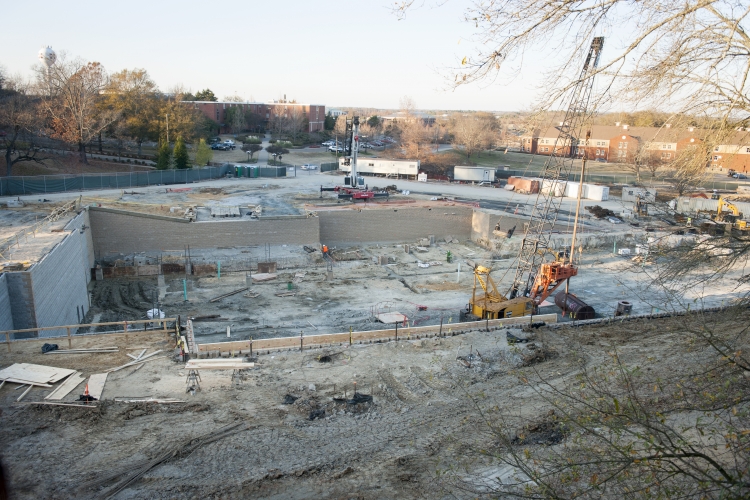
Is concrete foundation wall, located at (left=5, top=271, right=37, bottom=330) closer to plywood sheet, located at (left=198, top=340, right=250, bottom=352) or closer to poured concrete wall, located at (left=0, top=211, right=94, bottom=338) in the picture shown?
poured concrete wall, located at (left=0, top=211, right=94, bottom=338)

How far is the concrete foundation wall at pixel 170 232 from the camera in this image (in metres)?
31.7

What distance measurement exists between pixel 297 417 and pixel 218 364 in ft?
10.5

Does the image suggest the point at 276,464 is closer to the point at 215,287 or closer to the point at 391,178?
the point at 215,287

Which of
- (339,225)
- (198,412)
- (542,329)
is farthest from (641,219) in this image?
(198,412)

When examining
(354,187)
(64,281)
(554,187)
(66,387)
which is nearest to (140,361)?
Result: (66,387)

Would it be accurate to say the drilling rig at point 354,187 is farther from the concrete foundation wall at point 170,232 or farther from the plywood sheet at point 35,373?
the plywood sheet at point 35,373

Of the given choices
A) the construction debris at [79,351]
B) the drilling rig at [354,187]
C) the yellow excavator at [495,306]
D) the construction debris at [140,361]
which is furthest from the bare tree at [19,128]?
the yellow excavator at [495,306]

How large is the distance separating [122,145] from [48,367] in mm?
47127

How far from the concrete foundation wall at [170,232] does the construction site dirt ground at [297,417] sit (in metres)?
16.4

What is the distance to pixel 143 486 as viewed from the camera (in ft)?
32.7

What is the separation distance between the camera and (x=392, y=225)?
38062mm

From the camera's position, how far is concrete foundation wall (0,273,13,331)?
17406mm

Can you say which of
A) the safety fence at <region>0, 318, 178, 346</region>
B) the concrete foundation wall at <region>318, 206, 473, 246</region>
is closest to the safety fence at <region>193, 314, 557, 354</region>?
the safety fence at <region>0, 318, 178, 346</region>

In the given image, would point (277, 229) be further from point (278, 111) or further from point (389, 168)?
point (278, 111)
